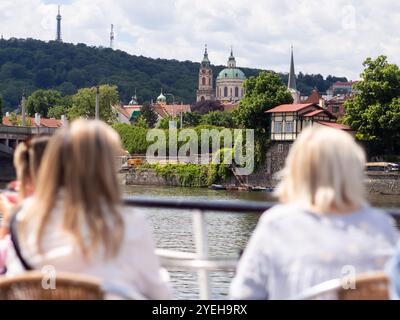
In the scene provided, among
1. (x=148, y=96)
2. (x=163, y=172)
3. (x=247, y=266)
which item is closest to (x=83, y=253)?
(x=247, y=266)

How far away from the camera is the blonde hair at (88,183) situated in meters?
3.34

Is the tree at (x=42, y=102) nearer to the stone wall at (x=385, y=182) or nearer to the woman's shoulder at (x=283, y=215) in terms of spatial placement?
the stone wall at (x=385, y=182)

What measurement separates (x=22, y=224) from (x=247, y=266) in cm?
89

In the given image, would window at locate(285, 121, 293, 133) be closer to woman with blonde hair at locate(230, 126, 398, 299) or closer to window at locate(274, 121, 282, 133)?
window at locate(274, 121, 282, 133)

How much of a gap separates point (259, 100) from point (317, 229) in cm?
6200

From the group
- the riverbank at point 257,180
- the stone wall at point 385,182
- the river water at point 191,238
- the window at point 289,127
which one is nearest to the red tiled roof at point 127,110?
the riverbank at point 257,180

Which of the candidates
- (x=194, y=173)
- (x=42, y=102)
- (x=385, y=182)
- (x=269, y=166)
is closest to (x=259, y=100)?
(x=269, y=166)

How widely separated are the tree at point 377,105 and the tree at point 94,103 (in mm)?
30429

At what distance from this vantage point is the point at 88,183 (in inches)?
132

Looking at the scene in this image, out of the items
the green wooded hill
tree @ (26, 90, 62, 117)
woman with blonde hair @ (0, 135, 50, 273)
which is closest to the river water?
woman with blonde hair @ (0, 135, 50, 273)

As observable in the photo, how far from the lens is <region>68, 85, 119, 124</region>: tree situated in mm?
86250

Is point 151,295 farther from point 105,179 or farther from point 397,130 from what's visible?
point 397,130

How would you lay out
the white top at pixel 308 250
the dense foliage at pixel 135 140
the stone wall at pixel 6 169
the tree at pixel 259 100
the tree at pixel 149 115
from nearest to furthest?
1. the white top at pixel 308 250
2. the tree at pixel 259 100
3. the stone wall at pixel 6 169
4. the dense foliage at pixel 135 140
5. the tree at pixel 149 115

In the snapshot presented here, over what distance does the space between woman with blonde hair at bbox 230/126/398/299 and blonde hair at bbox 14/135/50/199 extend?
105 centimetres
